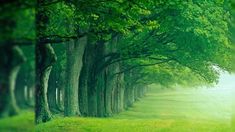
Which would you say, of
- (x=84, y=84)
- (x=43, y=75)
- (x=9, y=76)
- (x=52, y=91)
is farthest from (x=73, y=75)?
(x=9, y=76)

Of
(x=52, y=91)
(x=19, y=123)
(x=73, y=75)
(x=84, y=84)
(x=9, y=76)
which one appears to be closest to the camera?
(x=9, y=76)

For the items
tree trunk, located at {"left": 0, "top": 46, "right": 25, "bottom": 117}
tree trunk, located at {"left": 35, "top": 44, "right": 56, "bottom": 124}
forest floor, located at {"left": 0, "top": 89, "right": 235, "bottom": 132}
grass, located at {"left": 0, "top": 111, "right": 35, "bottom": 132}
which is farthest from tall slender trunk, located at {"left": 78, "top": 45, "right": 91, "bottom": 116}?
tree trunk, located at {"left": 0, "top": 46, "right": 25, "bottom": 117}

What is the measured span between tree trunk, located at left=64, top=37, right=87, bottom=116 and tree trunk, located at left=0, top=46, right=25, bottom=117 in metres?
26.0

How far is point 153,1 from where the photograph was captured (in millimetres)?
22844

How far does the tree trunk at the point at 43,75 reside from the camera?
2431cm

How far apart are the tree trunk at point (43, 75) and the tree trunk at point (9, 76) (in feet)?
56.4

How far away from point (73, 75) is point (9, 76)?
26.3m

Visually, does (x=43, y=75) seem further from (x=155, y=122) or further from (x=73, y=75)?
(x=155, y=122)

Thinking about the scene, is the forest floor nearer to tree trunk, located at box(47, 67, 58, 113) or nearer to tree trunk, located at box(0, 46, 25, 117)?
tree trunk, located at box(0, 46, 25, 117)

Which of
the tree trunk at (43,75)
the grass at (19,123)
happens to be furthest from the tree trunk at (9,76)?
the tree trunk at (43,75)

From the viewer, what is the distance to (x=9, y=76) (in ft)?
18.8

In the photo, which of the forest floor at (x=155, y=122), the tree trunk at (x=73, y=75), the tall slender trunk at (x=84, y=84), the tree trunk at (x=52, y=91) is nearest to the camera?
the forest floor at (x=155, y=122)

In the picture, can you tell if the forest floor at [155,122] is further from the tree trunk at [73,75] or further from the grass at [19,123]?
the tree trunk at [73,75]

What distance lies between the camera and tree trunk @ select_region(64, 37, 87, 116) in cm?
3191
